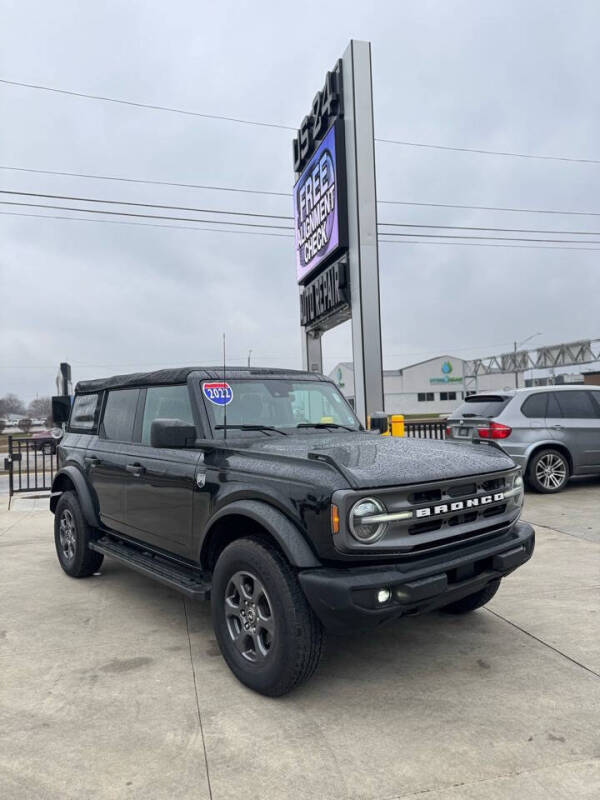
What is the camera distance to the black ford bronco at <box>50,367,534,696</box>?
2691 mm

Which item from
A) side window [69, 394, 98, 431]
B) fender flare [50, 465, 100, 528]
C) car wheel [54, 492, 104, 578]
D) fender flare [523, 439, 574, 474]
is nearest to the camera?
fender flare [50, 465, 100, 528]

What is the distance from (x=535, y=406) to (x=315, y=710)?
7.21m

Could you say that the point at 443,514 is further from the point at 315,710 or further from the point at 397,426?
the point at 397,426

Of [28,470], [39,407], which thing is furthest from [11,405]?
[28,470]

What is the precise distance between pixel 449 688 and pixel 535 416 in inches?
260

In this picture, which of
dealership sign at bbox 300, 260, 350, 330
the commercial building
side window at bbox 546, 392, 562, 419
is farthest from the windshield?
the commercial building

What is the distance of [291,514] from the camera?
9.34 ft

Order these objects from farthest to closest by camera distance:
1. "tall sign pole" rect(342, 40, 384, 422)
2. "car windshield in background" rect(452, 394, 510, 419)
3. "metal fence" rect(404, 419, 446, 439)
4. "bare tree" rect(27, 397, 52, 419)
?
"bare tree" rect(27, 397, 52, 419), "metal fence" rect(404, 419, 446, 439), "tall sign pole" rect(342, 40, 384, 422), "car windshield in background" rect(452, 394, 510, 419)

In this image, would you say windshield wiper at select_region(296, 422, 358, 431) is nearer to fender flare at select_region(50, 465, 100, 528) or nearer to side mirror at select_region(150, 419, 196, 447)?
side mirror at select_region(150, 419, 196, 447)

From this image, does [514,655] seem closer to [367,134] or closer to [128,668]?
[128,668]

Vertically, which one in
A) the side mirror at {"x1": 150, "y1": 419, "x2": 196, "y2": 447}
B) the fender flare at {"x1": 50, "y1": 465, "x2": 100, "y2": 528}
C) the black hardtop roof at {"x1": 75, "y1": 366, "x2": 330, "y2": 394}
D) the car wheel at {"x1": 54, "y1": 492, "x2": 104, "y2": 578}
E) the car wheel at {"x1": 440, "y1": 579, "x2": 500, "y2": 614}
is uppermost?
the black hardtop roof at {"x1": 75, "y1": 366, "x2": 330, "y2": 394}

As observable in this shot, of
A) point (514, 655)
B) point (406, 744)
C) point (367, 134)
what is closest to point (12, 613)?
point (406, 744)

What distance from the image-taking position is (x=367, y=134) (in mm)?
10078

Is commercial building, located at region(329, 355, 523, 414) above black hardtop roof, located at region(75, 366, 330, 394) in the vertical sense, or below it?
above
